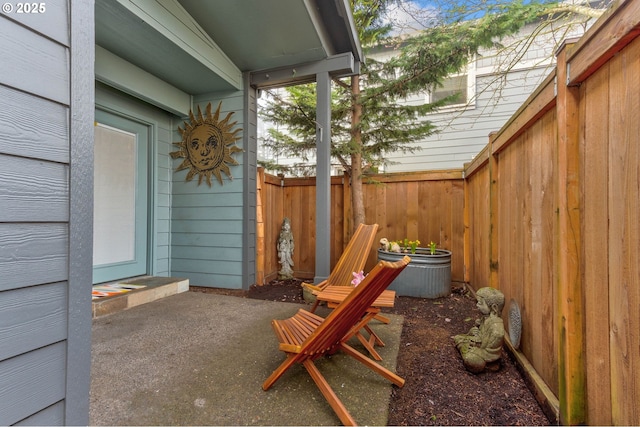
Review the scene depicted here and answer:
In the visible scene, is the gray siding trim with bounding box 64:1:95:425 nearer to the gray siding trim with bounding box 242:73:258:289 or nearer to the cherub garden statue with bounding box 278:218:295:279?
the gray siding trim with bounding box 242:73:258:289

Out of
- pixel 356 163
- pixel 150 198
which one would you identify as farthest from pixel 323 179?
pixel 150 198

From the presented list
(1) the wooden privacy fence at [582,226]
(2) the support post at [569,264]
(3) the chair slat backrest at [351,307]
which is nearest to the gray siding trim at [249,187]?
(3) the chair slat backrest at [351,307]

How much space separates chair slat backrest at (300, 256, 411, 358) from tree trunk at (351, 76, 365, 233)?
2.35 m

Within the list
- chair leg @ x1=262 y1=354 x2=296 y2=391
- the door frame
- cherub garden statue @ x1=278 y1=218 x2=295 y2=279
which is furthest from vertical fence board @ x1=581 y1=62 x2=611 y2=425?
the door frame

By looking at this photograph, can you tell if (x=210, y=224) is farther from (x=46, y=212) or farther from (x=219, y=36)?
(x=46, y=212)

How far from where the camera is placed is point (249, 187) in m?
3.41

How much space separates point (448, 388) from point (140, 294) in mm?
2831

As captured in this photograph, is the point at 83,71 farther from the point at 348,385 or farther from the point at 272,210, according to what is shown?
the point at 272,210

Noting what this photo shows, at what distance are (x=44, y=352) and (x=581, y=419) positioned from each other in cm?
190

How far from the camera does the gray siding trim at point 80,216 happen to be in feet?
2.82

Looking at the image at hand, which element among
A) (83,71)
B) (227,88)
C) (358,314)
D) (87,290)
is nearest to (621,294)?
(358,314)

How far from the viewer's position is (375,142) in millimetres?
3955

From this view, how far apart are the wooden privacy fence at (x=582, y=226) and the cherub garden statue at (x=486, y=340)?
137 millimetres

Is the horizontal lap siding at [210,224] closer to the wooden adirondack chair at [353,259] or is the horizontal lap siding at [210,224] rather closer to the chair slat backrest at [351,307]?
the wooden adirondack chair at [353,259]
